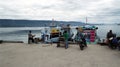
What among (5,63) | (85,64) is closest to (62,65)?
(85,64)

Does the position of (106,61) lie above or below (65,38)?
below

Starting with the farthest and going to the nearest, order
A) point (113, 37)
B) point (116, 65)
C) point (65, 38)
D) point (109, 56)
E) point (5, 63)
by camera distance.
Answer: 1. point (65, 38)
2. point (113, 37)
3. point (109, 56)
4. point (5, 63)
5. point (116, 65)

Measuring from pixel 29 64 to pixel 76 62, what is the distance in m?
2.44

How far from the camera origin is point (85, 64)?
27.6ft

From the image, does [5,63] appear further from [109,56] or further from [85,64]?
[109,56]

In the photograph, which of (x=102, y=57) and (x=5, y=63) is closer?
(x=5, y=63)

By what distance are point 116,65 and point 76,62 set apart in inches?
78.6

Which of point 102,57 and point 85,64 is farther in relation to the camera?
point 102,57

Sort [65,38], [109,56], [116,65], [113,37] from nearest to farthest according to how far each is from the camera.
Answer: [116,65], [109,56], [113,37], [65,38]

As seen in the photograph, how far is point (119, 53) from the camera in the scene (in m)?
10.6

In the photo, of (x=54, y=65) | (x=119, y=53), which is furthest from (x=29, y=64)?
(x=119, y=53)

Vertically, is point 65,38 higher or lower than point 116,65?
higher

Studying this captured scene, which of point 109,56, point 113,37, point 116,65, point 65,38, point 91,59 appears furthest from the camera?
point 65,38

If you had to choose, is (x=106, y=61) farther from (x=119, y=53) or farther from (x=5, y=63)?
(x=5, y=63)
